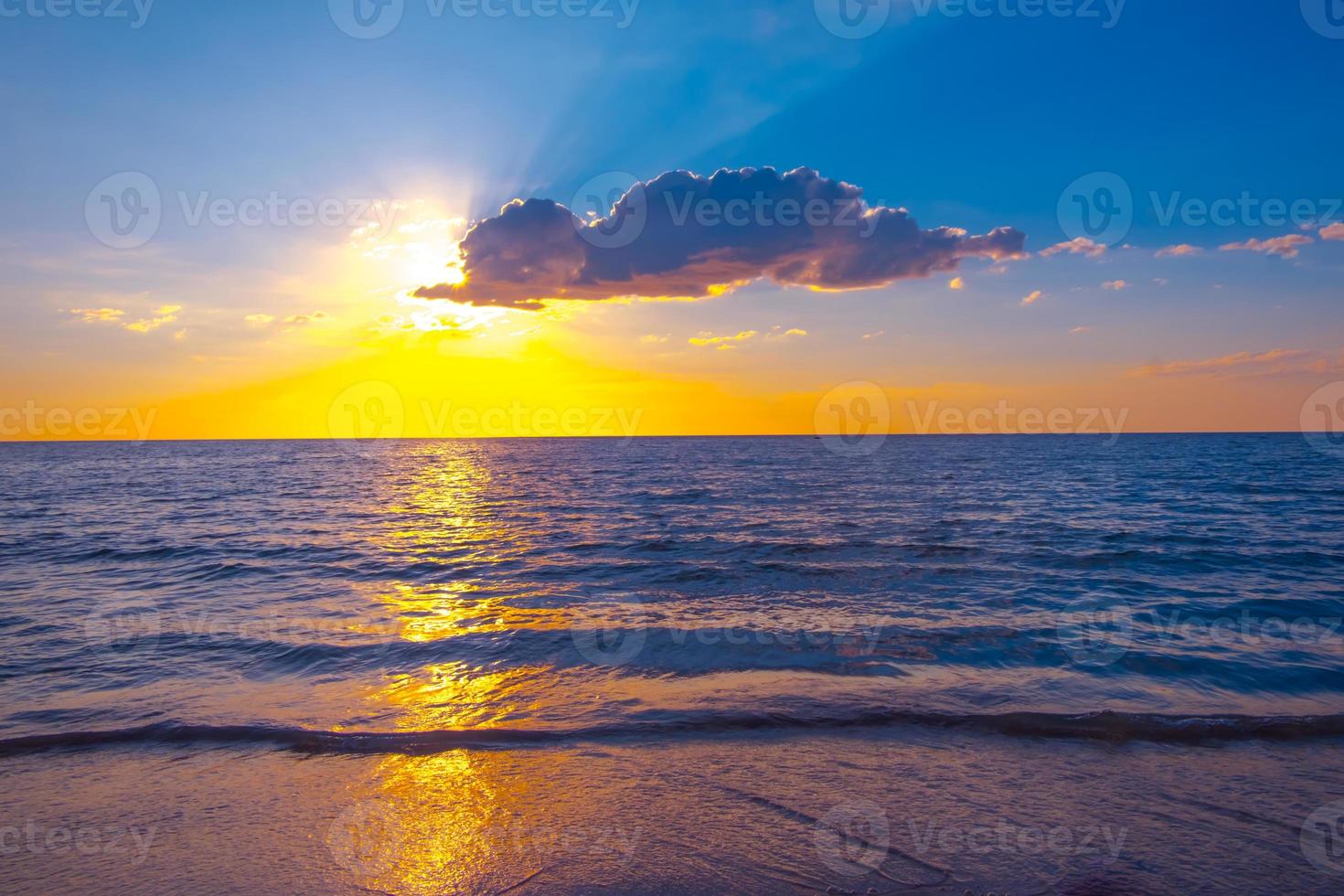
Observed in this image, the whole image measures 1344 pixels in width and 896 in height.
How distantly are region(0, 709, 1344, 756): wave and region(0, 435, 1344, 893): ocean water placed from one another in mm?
59

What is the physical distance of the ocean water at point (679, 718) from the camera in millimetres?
6055

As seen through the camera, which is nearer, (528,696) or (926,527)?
(528,696)

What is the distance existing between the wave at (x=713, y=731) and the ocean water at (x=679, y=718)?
0.06 m

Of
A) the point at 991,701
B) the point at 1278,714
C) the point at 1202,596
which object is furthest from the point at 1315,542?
the point at 991,701

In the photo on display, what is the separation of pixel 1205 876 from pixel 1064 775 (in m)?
1.87

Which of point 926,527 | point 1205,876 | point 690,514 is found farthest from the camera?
point 690,514

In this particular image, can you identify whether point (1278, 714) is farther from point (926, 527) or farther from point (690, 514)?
point (690, 514)

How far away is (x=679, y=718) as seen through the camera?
9.34 m

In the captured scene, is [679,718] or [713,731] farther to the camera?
[679,718]

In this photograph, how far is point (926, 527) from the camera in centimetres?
2847

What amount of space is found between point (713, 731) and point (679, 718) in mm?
613

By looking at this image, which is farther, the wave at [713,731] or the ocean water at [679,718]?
the wave at [713,731]

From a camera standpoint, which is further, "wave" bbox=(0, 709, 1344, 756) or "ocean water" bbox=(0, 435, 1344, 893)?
"wave" bbox=(0, 709, 1344, 756)

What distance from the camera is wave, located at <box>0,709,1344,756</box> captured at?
8672 millimetres
